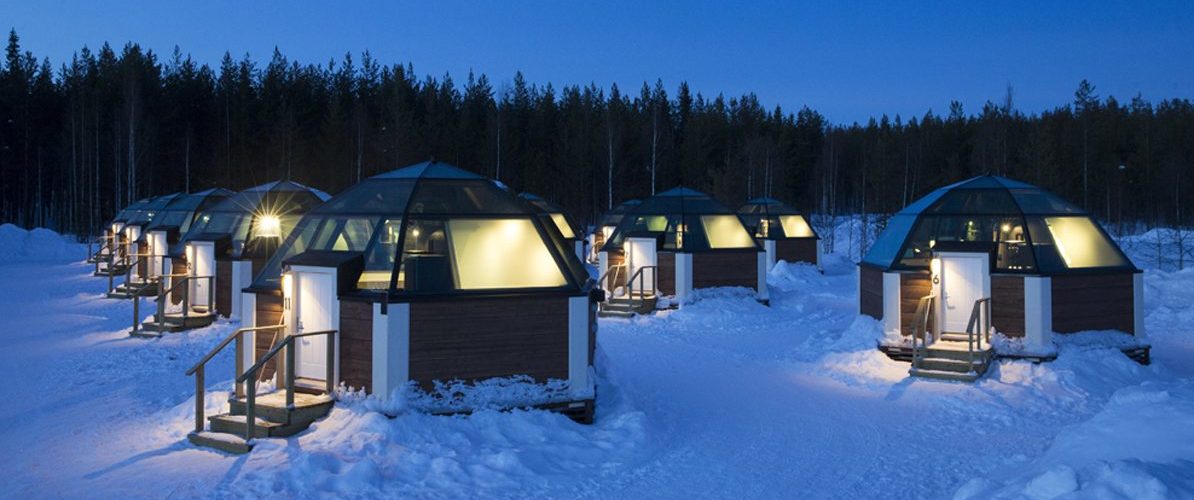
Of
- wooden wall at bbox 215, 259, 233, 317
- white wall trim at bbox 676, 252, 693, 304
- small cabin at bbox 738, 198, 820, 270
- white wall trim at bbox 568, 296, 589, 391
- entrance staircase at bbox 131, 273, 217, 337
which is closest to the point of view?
white wall trim at bbox 568, 296, 589, 391

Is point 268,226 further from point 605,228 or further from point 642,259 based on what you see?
point 605,228

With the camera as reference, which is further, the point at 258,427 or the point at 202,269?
the point at 202,269

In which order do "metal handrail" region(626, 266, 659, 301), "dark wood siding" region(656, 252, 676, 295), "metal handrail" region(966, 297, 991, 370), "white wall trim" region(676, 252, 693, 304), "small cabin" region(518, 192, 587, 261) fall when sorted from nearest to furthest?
"metal handrail" region(966, 297, 991, 370)
"metal handrail" region(626, 266, 659, 301)
"white wall trim" region(676, 252, 693, 304)
"dark wood siding" region(656, 252, 676, 295)
"small cabin" region(518, 192, 587, 261)

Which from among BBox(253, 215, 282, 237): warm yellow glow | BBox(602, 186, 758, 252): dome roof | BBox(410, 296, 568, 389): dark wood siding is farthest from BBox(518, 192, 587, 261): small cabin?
BBox(410, 296, 568, 389): dark wood siding

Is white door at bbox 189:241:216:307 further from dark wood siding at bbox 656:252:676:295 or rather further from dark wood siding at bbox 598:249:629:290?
dark wood siding at bbox 656:252:676:295

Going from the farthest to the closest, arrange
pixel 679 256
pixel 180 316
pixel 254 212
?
pixel 679 256, pixel 254 212, pixel 180 316

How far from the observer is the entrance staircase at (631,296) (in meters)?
22.5

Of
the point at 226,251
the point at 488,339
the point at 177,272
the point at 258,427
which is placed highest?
the point at 226,251

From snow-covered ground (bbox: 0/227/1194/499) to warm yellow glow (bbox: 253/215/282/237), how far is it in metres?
4.56

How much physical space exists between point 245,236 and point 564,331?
44.4ft

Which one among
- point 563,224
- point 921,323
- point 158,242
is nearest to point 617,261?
point 921,323

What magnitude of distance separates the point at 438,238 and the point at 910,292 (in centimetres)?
936

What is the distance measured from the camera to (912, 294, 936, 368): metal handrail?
1410 cm

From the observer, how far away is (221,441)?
918 cm
